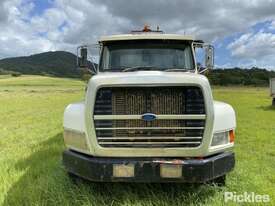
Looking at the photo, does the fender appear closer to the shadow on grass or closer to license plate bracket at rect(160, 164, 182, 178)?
license plate bracket at rect(160, 164, 182, 178)

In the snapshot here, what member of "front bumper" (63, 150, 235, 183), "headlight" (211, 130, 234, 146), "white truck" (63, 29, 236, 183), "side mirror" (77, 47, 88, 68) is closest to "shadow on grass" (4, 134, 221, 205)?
"front bumper" (63, 150, 235, 183)

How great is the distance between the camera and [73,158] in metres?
5.18

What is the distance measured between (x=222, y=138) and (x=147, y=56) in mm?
2091

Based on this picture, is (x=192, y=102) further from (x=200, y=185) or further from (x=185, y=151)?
(x=200, y=185)

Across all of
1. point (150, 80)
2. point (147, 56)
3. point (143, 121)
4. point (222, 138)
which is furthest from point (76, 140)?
point (147, 56)

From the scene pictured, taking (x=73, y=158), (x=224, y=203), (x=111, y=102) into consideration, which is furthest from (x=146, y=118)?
(x=224, y=203)

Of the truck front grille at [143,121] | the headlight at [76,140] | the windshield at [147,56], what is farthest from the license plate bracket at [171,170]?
the windshield at [147,56]

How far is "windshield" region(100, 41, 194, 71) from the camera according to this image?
6371 millimetres

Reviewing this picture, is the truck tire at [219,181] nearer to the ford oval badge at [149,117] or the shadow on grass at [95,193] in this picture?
the shadow on grass at [95,193]

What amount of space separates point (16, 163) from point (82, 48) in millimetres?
2606

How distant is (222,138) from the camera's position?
5113mm

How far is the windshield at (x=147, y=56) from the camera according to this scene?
6.37m

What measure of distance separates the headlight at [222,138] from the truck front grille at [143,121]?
253 millimetres

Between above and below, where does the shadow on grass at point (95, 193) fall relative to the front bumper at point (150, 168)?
below
